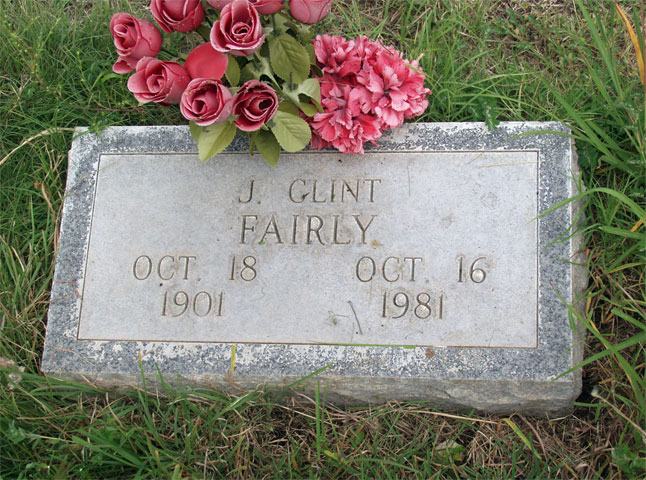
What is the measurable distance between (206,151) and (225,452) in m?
1.12

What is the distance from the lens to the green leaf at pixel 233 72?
218cm

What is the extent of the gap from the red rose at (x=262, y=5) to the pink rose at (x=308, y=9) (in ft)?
0.29

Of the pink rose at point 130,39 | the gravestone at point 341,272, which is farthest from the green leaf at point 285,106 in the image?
the pink rose at point 130,39

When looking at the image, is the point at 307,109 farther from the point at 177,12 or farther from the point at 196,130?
the point at 177,12

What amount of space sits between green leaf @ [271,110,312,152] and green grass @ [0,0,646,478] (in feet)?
2.21

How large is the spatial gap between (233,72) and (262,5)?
256mm

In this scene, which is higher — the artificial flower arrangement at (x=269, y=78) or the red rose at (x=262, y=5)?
the red rose at (x=262, y=5)

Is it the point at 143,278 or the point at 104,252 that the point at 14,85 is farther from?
the point at 143,278

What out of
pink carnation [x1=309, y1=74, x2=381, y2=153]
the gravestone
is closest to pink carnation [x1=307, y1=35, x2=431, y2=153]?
pink carnation [x1=309, y1=74, x2=381, y2=153]

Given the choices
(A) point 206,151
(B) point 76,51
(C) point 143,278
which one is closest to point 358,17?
(A) point 206,151

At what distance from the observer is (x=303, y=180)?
241 centimetres

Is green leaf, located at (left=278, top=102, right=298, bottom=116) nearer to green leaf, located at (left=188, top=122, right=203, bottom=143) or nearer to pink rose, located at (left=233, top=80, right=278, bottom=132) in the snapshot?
pink rose, located at (left=233, top=80, right=278, bottom=132)

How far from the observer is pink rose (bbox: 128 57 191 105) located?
2.12 metres

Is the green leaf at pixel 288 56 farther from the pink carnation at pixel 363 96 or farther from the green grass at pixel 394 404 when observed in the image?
Result: the green grass at pixel 394 404
